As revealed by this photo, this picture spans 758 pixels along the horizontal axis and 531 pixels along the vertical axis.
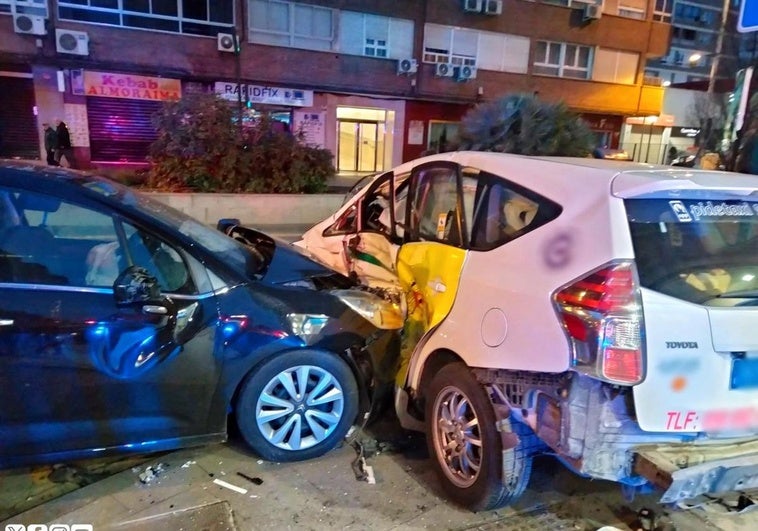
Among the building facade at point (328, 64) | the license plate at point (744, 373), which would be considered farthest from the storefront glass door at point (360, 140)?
the license plate at point (744, 373)

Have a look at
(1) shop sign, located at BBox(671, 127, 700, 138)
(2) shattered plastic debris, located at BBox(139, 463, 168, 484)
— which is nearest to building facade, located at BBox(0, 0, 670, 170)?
(1) shop sign, located at BBox(671, 127, 700, 138)

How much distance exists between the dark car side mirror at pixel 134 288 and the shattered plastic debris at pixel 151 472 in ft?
3.40

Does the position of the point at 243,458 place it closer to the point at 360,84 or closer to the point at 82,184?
the point at 82,184

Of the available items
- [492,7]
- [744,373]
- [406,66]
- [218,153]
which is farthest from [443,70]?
[744,373]

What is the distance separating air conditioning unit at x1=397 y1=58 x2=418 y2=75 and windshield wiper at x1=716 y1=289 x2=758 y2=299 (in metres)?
22.2

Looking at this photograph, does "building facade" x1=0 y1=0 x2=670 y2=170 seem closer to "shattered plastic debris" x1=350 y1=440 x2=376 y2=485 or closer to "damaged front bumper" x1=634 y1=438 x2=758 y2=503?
"shattered plastic debris" x1=350 y1=440 x2=376 y2=485

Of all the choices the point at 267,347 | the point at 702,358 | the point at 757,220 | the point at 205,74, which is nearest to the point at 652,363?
the point at 702,358

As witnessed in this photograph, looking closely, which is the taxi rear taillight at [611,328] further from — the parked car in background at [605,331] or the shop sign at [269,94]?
the shop sign at [269,94]

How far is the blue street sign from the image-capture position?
14.8ft

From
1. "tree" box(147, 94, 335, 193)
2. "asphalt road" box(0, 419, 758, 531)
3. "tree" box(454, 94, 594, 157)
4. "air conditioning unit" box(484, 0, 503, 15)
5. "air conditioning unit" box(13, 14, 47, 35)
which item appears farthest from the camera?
"air conditioning unit" box(484, 0, 503, 15)

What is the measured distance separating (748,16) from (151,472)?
18.1 ft

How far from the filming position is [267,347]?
317cm

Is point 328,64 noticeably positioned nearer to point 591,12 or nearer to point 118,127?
point 118,127

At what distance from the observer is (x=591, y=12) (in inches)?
1037
